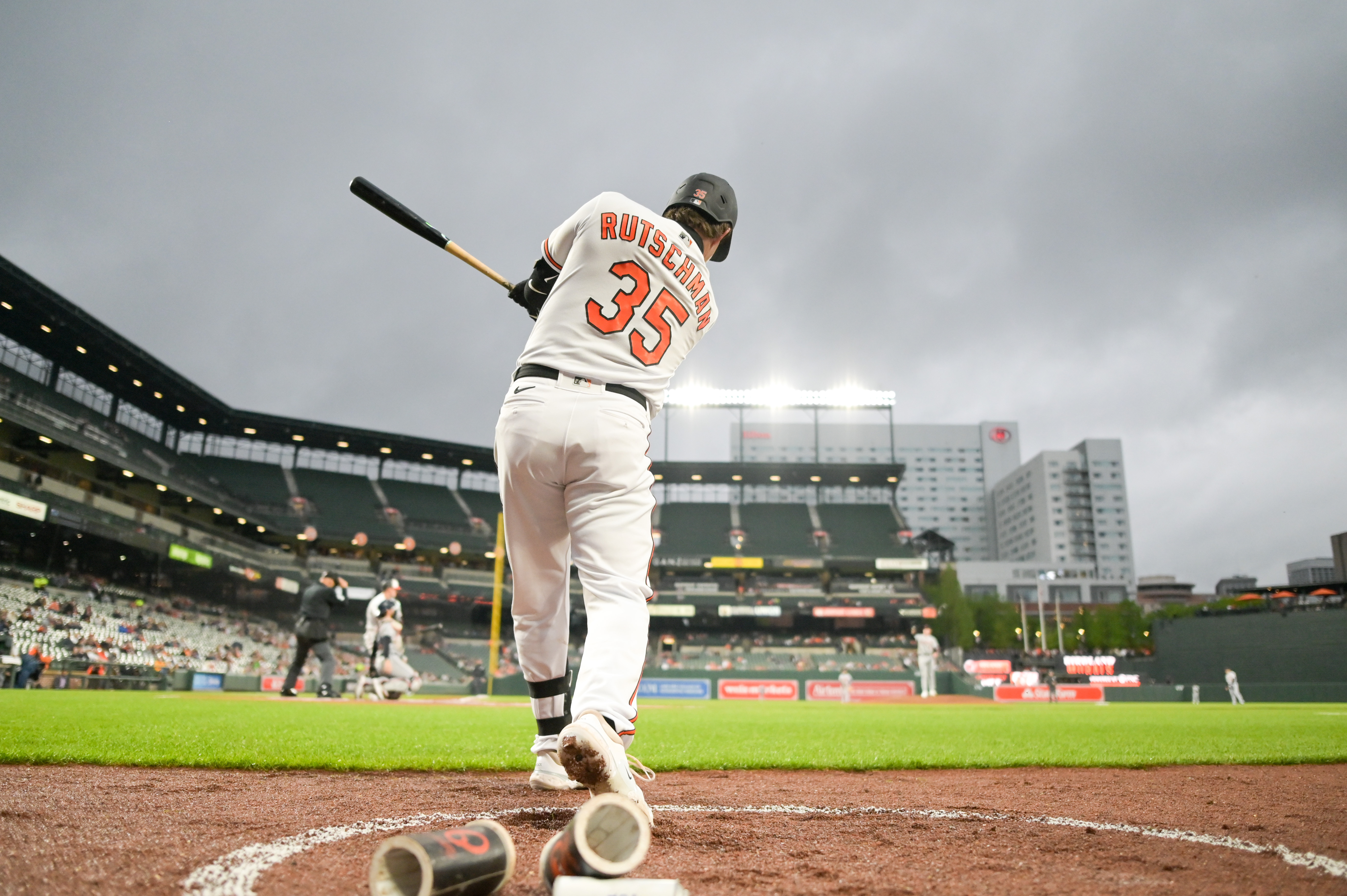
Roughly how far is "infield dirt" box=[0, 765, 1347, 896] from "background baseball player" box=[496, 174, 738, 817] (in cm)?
42

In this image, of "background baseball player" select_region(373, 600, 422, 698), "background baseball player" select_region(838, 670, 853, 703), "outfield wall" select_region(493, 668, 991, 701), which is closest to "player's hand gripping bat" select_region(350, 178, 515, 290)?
"background baseball player" select_region(373, 600, 422, 698)

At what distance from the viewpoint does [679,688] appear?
2717 centimetres

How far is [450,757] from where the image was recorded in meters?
3.96

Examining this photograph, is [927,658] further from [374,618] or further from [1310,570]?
[1310,570]

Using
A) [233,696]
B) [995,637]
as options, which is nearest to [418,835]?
[233,696]

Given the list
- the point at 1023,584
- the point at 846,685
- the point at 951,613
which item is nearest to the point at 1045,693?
the point at 846,685

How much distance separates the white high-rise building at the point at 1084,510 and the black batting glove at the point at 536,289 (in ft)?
384

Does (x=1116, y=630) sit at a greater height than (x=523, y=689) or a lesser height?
greater

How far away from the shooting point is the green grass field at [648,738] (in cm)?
387

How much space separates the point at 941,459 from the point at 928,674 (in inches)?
4272

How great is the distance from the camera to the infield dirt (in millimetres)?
1576

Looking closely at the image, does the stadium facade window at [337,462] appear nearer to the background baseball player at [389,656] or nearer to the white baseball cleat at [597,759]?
the background baseball player at [389,656]

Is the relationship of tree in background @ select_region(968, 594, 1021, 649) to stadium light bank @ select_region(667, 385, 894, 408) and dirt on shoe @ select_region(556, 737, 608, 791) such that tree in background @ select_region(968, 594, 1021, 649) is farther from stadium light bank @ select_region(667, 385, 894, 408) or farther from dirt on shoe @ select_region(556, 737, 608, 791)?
dirt on shoe @ select_region(556, 737, 608, 791)

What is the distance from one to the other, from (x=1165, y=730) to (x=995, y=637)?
198 ft
